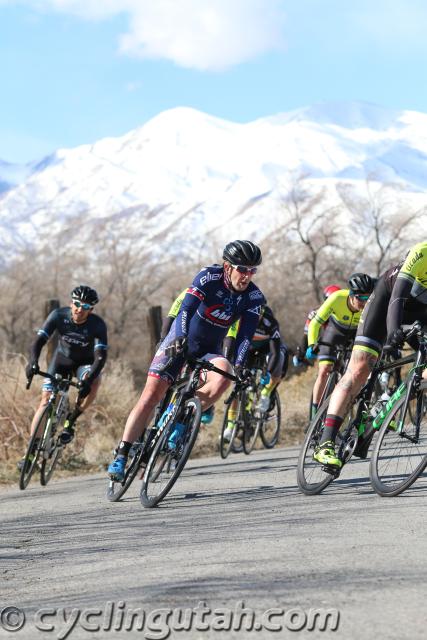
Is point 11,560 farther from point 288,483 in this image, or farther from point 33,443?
point 33,443

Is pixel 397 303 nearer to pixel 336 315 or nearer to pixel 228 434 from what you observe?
pixel 336 315

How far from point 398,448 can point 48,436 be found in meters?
5.10

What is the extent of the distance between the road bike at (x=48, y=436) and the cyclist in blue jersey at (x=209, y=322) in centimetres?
286

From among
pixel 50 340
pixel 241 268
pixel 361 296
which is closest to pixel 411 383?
pixel 241 268

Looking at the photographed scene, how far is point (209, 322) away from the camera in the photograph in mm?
8945

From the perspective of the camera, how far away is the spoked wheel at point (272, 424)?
551 inches

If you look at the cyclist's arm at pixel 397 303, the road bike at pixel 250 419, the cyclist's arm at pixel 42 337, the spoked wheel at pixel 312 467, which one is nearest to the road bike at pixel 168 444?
the spoked wheel at pixel 312 467

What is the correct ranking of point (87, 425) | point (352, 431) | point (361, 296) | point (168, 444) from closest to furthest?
point (352, 431)
point (168, 444)
point (361, 296)
point (87, 425)

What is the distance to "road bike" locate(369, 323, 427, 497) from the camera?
7227 millimetres

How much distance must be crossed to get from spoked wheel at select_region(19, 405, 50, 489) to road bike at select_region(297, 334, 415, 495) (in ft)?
13.5

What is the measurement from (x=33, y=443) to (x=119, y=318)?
46657mm

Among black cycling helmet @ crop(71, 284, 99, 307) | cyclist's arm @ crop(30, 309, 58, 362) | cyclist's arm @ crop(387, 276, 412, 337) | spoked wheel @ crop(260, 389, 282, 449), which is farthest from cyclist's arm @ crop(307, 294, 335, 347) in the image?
cyclist's arm @ crop(387, 276, 412, 337)

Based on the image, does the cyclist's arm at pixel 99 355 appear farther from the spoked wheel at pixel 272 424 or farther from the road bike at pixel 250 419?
the spoked wheel at pixel 272 424

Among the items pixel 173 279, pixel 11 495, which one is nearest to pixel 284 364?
pixel 11 495
